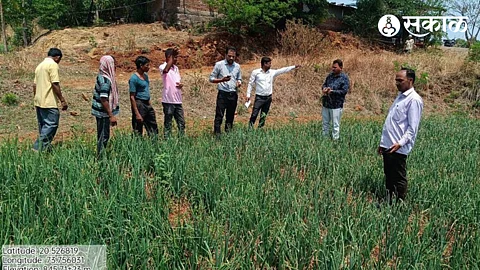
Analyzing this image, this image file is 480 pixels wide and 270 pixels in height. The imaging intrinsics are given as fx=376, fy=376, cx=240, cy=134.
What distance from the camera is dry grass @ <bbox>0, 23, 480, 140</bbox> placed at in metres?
8.84

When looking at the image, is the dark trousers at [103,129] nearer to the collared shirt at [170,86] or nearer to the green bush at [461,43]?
the collared shirt at [170,86]

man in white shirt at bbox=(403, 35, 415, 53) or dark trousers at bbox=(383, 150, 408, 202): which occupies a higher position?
man in white shirt at bbox=(403, 35, 415, 53)

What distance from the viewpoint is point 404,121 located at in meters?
3.38

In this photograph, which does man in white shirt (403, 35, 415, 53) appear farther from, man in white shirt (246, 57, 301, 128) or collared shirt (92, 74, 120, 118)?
collared shirt (92, 74, 120, 118)

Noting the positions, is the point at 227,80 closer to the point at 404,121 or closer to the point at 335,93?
the point at 335,93

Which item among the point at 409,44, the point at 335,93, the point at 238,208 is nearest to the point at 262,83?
the point at 335,93

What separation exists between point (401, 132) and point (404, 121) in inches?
4.0

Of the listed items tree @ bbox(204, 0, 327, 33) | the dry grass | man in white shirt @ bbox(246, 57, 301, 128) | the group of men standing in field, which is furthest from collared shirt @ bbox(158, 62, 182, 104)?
tree @ bbox(204, 0, 327, 33)

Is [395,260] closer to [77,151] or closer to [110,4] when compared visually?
[77,151]


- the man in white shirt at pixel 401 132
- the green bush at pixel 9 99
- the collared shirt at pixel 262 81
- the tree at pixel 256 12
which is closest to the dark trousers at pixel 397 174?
the man in white shirt at pixel 401 132

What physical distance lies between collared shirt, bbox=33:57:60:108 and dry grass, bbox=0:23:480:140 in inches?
115

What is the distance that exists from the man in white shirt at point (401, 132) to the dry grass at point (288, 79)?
4.77 m

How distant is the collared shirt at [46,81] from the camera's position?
4.45 meters

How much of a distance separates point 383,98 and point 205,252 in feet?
33.9
